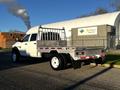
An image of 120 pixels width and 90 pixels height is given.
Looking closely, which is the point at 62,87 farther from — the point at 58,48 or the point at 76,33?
the point at 76,33

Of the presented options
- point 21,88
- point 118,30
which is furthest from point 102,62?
point 118,30

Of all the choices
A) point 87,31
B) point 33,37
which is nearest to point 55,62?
point 33,37

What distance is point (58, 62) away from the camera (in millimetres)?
12477

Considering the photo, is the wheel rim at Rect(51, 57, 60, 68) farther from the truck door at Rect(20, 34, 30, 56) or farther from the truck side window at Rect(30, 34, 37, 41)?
the truck door at Rect(20, 34, 30, 56)

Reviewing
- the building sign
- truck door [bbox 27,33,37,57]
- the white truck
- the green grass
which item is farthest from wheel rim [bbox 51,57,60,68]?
the building sign

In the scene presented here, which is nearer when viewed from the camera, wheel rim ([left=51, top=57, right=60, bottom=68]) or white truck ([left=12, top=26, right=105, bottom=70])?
white truck ([left=12, top=26, right=105, bottom=70])

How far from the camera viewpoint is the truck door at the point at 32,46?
49.4 ft

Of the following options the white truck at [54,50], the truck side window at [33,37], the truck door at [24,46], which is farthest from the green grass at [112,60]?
the truck door at [24,46]

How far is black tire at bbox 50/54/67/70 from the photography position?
40.5ft

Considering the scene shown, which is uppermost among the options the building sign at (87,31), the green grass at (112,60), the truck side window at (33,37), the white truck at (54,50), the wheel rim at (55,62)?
the building sign at (87,31)

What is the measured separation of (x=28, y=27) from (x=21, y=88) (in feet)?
124

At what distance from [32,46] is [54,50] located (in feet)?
8.69

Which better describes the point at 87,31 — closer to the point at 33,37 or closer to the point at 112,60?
the point at 112,60

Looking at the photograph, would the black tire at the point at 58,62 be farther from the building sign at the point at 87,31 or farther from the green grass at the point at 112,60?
the building sign at the point at 87,31
